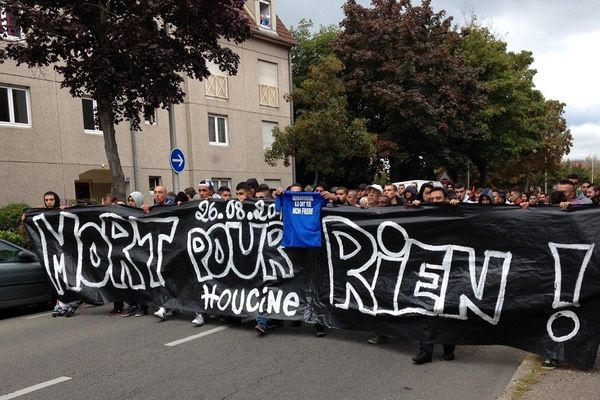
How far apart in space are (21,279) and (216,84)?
15.0 meters

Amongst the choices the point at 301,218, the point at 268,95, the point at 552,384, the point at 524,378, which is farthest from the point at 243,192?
the point at 268,95

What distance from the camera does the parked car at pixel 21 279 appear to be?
8.03 m

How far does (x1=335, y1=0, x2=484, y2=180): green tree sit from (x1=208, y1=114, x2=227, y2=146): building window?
5.92 m

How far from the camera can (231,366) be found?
17.6 feet

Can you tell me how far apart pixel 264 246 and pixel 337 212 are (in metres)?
1.07

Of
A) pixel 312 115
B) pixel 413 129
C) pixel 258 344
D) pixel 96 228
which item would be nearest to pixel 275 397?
pixel 258 344

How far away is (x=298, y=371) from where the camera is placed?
5172 millimetres

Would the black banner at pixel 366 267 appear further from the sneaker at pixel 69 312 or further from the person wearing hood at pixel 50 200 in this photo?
the sneaker at pixel 69 312

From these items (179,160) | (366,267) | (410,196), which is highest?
(179,160)

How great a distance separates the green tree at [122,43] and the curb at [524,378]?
8477mm

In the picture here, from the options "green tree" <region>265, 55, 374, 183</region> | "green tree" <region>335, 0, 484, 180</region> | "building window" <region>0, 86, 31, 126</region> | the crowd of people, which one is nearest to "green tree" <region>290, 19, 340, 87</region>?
"green tree" <region>335, 0, 484, 180</region>

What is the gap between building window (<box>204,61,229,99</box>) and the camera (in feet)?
71.1

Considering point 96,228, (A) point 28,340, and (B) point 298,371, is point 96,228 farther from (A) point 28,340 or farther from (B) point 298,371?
(B) point 298,371

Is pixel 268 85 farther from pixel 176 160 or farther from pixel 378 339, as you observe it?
pixel 378 339
